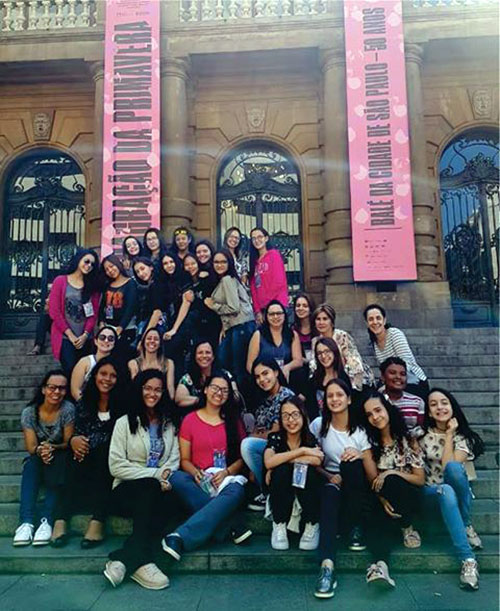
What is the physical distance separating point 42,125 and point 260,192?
17.9 feet

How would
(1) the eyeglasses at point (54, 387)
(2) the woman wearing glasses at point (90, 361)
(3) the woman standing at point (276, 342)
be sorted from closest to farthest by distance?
1. (1) the eyeglasses at point (54, 387)
2. (2) the woman wearing glasses at point (90, 361)
3. (3) the woman standing at point (276, 342)

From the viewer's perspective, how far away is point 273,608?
3.84 m

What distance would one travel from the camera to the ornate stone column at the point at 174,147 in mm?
12172

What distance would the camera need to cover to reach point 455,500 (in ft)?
14.5

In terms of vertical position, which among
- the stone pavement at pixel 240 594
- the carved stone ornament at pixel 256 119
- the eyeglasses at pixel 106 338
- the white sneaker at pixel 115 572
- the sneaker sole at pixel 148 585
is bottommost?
the stone pavement at pixel 240 594

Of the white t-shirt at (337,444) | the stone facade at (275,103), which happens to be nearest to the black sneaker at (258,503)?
the white t-shirt at (337,444)

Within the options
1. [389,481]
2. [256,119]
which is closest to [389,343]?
[389,481]

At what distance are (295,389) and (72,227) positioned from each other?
9659 millimetres

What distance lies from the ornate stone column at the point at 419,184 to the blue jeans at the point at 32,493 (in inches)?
345

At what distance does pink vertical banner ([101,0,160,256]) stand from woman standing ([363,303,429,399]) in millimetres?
6594

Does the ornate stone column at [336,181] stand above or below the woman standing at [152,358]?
above

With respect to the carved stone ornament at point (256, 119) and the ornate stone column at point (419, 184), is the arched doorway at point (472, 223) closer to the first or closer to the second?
the ornate stone column at point (419, 184)

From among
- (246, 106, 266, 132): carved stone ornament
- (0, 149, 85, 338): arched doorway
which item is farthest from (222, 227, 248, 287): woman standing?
(0, 149, 85, 338): arched doorway

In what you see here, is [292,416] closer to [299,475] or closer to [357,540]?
[299,475]
